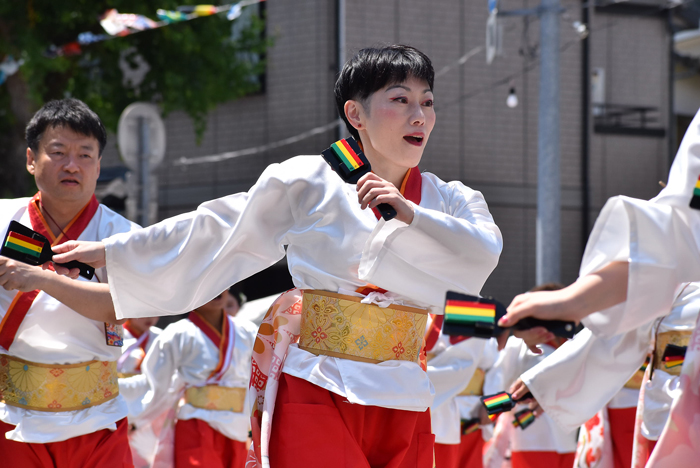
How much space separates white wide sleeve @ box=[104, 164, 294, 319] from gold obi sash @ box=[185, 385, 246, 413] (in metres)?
3.28

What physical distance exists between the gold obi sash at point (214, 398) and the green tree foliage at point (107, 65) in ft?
18.7

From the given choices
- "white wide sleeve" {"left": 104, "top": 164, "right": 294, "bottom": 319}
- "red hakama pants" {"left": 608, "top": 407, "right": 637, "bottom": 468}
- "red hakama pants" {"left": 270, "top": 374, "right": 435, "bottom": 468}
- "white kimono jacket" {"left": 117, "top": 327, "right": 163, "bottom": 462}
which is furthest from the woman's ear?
"white kimono jacket" {"left": 117, "top": 327, "right": 163, "bottom": 462}

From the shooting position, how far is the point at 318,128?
13922 mm

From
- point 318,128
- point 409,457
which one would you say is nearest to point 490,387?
point 409,457

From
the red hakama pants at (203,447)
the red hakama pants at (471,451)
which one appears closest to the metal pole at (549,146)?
the red hakama pants at (471,451)

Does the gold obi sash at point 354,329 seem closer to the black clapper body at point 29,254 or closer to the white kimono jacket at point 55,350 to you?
the black clapper body at point 29,254

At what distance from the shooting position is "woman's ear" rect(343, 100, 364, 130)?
3179mm

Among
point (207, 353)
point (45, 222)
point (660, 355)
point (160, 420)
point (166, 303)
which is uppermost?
point (45, 222)

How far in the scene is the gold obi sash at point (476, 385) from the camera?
690 cm

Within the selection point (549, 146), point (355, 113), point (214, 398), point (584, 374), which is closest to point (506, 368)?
point (214, 398)

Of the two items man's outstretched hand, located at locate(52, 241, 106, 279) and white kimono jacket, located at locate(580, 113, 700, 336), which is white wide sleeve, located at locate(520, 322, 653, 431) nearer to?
white kimono jacket, located at locate(580, 113, 700, 336)

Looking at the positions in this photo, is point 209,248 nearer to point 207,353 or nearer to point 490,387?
point 207,353

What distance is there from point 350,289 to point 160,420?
385 centimetres

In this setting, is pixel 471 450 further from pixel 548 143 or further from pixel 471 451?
pixel 548 143
